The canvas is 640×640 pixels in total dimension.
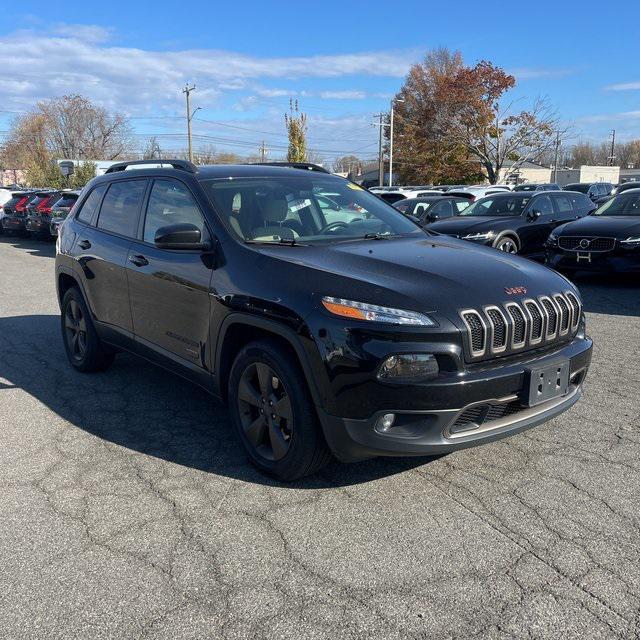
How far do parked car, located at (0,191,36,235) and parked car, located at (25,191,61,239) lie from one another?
2.38 feet

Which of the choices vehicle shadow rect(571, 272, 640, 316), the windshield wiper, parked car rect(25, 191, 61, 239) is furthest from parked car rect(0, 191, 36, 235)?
the windshield wiper

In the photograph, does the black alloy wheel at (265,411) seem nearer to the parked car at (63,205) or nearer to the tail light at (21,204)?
the parked car at (63,205)

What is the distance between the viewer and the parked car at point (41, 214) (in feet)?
62.2

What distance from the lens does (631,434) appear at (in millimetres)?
4070

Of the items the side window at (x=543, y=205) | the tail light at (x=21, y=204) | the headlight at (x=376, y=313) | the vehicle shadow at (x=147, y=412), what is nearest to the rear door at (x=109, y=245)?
the vehicle shadow at (x=147, y=412)

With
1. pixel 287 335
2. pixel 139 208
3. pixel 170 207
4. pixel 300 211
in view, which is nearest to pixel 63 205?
pixel 139 208

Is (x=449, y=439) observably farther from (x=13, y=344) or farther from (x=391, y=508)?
(x=13, y=344)

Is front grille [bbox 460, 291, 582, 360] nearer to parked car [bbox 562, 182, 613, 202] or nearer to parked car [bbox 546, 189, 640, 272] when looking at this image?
parked car [bbox 546, 189, 640, 272]

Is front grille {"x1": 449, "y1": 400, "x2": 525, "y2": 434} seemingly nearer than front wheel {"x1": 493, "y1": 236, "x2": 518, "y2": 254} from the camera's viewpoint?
Yes

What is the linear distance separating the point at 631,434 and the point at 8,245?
65.5 feet

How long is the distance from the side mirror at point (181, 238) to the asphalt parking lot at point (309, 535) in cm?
127

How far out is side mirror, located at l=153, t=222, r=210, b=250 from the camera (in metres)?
3.74

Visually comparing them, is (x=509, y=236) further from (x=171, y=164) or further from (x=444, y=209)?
(x=171, y=164)

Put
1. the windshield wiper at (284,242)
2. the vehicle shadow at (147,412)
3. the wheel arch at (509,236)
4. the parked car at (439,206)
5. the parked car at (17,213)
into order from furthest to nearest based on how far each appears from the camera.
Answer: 1. the parked car at (17,213)
2. the parked car at (439,206)
3. the wheel arch at (509,236)
4. the windshield wiper at (284,242)
5. the vehicle shadow at (147,412)
